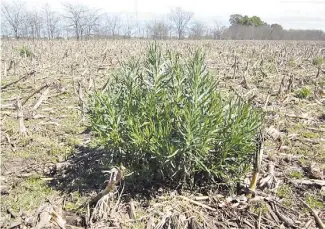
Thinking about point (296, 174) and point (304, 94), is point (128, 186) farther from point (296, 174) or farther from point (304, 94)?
point (304, 94)

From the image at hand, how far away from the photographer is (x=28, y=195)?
363 centimetres

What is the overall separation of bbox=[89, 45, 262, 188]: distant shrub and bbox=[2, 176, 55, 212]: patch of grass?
90 centimetres

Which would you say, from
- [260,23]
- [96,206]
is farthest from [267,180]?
[260,23]

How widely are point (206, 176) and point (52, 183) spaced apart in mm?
1864

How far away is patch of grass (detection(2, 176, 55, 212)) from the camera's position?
3.45m

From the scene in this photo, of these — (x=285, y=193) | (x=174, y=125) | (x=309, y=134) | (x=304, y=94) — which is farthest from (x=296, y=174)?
(x=304, y=94)

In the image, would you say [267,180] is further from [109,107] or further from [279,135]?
[109,107]

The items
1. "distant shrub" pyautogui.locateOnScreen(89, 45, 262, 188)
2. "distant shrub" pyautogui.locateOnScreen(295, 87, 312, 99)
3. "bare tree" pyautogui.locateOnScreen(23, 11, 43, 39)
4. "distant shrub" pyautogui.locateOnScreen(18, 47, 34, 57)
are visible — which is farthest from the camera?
"bare tree" pyautogui.locateOnScreen(23, 11, 43, 39)

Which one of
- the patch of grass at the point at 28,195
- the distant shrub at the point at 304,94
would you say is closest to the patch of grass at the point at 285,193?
the patch of grass at the point at 28,195

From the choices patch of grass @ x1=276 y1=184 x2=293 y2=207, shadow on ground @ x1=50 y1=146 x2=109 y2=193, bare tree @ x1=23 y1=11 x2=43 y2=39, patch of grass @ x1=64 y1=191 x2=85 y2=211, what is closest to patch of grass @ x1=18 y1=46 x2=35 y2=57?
shadow on ground @ x1=50 y1=146 x2=109 y2=193

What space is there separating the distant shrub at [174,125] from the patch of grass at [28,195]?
90cm

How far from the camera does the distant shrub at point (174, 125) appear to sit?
316cm

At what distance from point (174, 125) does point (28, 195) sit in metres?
1.87

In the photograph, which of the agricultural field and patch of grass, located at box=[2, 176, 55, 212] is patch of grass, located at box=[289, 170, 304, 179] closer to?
the agricultural field
